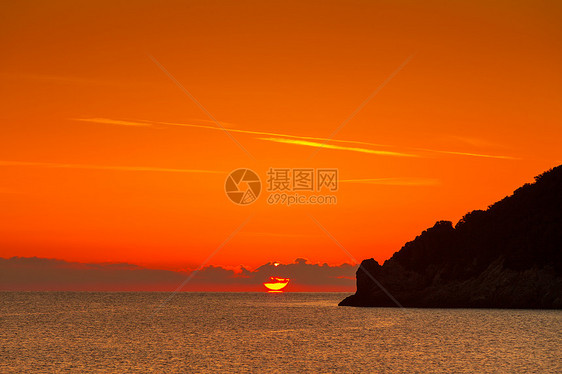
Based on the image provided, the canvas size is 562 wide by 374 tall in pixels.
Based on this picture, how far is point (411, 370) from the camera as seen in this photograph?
59062 mm

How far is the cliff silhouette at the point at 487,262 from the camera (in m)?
150

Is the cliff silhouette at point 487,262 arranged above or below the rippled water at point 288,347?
above

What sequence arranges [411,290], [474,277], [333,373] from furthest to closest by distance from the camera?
[411,290] < [474,277] < [333,373]

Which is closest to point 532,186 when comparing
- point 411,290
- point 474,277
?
point 474,277

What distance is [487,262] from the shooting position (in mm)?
164000

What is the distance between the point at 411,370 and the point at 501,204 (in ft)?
434

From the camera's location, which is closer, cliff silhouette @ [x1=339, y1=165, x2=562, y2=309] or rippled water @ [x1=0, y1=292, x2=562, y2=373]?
rippled water @ [x1=0, y1=292, x2=562, y2=373]

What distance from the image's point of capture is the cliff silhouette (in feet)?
493

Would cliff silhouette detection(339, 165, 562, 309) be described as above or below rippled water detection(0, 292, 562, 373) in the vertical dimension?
above

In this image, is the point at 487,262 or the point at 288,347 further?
the point at 487,262

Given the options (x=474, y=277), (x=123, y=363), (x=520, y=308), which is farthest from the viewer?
(x=474, y=277)

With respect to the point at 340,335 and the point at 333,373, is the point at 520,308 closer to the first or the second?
the point at 340,335

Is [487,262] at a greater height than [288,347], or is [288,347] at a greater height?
[487,262]

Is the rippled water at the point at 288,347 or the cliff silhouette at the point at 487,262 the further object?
the cliff silhouette at the point at 487,262
